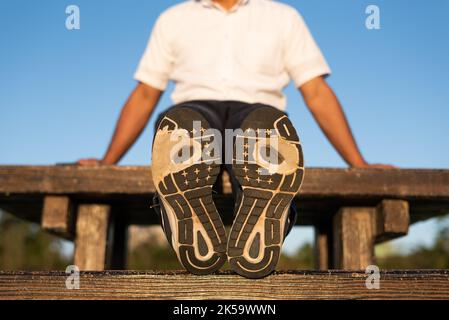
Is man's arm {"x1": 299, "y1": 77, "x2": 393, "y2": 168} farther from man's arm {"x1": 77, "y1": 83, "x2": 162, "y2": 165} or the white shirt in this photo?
man's arm {"x1": 77, "y1": 83, "x2": 162, "y2": 165}

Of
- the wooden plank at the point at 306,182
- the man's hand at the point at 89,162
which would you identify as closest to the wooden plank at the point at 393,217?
the wooden plank at the point at 306,182

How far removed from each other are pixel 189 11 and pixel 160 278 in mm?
1428

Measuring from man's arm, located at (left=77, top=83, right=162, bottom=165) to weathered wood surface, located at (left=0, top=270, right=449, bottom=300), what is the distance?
1048mm

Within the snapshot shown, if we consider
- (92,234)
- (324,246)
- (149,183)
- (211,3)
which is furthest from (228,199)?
(324,246)

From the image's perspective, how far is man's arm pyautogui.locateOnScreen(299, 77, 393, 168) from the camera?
2629mm

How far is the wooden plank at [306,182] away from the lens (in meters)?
2.45

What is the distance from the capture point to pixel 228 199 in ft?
9.18

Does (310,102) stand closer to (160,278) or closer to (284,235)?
(284,235)

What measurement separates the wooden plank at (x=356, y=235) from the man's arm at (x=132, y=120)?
1.08 meters

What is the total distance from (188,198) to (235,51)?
1.00 m

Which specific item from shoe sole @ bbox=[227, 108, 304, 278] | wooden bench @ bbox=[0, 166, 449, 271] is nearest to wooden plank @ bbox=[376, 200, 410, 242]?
wooden bench @ bbox=[0, 166, 449, 271]

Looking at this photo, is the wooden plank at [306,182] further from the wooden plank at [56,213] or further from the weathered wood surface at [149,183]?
the wooden plank at [56,213]

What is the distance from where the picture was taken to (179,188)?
1.75 meters

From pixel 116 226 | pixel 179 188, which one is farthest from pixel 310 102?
pixel 116 226
